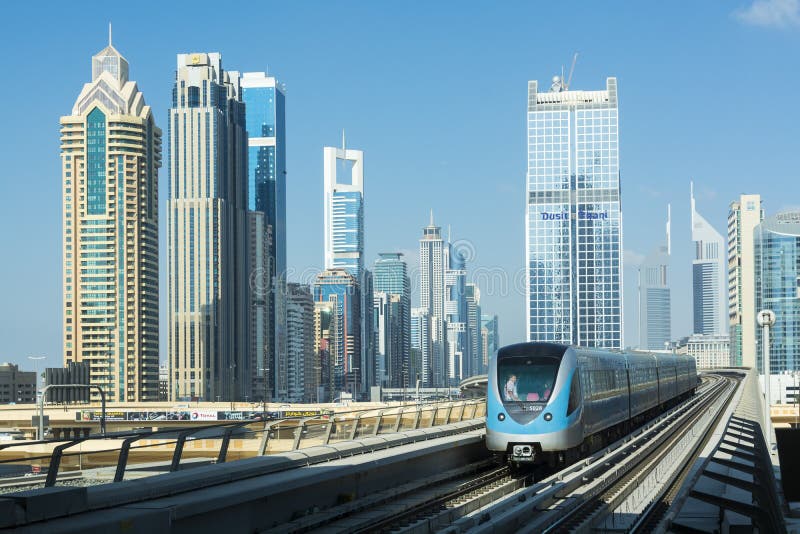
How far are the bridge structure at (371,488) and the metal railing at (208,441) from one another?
1.5 inches

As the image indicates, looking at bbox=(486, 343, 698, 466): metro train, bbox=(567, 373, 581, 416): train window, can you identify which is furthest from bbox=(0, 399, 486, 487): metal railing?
bbox=(567, 373, 581, 416): train window

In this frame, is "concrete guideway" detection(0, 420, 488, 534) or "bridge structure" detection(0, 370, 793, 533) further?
"bridge structure" detection(0, 370, 793, 533)

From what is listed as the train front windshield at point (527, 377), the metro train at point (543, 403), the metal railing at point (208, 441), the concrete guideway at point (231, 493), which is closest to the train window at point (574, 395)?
the metro train at point (543, 403)

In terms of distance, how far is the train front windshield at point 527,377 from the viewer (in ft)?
93.7

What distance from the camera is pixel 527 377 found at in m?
28.9

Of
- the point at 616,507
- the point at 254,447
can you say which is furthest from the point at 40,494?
the point at 616,507

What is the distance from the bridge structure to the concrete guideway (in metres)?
0.02

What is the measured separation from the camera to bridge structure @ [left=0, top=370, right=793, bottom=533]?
14312mm

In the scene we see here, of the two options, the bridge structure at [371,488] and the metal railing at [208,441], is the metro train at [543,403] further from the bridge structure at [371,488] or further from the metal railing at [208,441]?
the metal railing at [208,441]

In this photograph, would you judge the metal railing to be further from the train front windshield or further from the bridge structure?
the train front windshield

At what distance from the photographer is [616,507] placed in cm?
2200

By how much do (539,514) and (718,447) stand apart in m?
3.60

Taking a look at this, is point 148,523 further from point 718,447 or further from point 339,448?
point 718,447

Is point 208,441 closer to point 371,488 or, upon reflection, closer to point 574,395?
point 371,488
